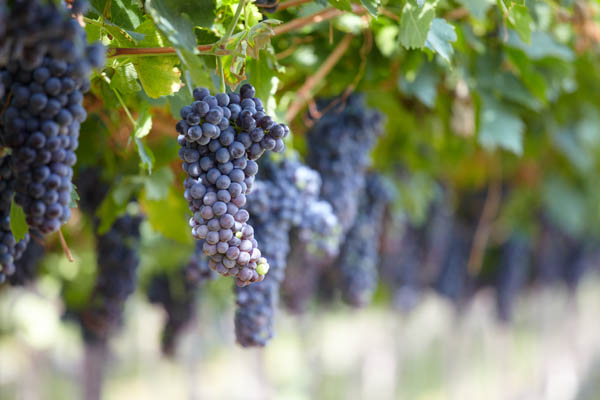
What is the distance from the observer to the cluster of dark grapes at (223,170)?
2.88 ft

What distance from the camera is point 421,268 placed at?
4051 millimetres

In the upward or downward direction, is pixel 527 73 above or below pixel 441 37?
below

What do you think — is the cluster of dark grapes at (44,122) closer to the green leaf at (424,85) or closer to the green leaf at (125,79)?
the green leaf at (125,79)

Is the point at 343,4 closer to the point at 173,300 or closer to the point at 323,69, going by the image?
the point at 323,69

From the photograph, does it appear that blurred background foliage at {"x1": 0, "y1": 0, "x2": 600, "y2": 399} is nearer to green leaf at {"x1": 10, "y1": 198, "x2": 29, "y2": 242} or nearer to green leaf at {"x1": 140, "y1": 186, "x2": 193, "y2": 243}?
green leaf at {"x1": 140, "y1": 186, "x2": 193, "y2": 243}

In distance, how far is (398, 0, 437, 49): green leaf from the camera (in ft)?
3.58

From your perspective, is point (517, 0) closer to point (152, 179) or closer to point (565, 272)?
point (152, 179)

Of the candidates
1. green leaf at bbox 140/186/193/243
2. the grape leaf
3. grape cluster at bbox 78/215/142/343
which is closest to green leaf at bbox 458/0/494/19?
the grape leaf

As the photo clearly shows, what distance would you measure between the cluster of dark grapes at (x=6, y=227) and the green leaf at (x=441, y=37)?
2.60 ft

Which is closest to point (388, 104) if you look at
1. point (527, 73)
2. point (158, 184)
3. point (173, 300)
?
point (527, 73)

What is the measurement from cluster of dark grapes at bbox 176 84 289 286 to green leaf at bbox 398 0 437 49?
37cm

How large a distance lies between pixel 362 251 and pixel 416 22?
1.31m

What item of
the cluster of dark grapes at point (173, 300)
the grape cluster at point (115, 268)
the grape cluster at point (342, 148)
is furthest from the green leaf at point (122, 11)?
the cluster of dark grapes at point (173, 300)

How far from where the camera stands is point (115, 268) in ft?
6.75
